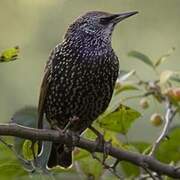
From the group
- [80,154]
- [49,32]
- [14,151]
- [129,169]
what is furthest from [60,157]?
[49,32]

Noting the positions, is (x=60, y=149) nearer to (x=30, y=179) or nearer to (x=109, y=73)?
(x=109, y=73)

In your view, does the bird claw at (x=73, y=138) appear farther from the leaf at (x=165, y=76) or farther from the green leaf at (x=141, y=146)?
→ the leaf at (x=165, y=76)

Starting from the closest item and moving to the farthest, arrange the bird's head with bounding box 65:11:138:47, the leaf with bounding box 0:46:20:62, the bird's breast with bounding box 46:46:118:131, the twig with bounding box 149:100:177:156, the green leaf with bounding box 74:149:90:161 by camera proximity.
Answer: the leaf with bounding box 0:46:20:62 < the twig with bounding box 149:100:177:156 < the green leaf with bounding box 74:149:90:161 < the bird's breast with bounding box 46:46:118:131 < the bird's head with bounding box 65:11:138:47

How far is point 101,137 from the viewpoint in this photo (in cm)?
342

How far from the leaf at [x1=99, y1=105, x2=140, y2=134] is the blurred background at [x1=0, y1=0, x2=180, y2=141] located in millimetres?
4134

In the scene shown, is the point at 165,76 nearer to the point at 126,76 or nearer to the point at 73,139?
the point at 126,76

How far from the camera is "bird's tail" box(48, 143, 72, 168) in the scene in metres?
3.81

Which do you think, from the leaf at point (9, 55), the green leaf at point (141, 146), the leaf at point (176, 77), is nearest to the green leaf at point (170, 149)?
the green leaf at point (141, 146)

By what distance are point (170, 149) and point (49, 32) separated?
5.28 metres

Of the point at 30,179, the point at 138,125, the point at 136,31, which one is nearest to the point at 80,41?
the point at 30,179

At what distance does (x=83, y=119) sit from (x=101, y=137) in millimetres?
407

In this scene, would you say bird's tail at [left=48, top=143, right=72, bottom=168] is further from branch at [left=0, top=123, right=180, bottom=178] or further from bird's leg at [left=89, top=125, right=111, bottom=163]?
branch at [left=0, top=123, right=180, bottom=178]

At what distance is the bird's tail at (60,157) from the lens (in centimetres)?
381

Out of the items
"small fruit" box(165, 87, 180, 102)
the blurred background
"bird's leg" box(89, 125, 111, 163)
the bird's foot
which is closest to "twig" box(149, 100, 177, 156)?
"small fruit" box(165, 87, 180, 102)
